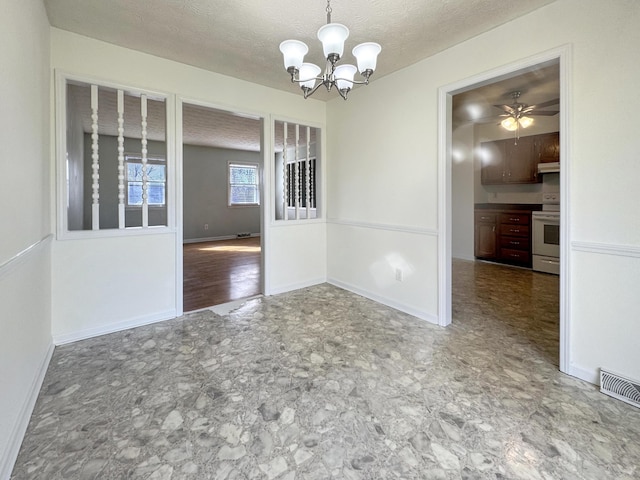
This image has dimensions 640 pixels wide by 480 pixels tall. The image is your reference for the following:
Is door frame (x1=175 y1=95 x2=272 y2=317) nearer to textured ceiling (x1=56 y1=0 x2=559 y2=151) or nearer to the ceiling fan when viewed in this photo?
textured ceiling (x1=56 y1=0 x2=559 y2=151)

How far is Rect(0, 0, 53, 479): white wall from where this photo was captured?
132 cm

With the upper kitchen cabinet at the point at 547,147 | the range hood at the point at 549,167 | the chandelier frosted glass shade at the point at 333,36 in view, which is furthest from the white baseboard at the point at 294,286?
the upper kitchen cabinet at the point at 547,147

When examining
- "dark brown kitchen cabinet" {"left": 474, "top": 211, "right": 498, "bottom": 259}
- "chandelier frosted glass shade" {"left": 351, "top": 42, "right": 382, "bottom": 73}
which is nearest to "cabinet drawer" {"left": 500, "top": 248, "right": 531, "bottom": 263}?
"dark brown kitchen cabinet" {"left": 474, "top": 211, "right": 498, "bottom": 259}

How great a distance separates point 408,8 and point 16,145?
2.46 metres

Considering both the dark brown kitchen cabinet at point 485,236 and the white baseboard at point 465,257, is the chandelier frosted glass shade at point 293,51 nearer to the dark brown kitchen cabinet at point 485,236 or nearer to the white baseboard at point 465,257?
the dark brown kitchen cabinet at point 485,236

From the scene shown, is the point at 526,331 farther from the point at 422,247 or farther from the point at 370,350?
the point at 370,350

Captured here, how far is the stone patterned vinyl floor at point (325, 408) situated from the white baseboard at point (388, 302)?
205mm

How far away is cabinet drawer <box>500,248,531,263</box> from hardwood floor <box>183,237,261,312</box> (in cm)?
424

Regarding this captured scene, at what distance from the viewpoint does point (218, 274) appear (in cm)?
500

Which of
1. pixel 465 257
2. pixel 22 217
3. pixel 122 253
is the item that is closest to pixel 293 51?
pixel 22 217

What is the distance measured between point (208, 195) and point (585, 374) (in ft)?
27.9

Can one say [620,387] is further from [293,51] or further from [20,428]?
[20,428]

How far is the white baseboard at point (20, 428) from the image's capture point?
4.27ft

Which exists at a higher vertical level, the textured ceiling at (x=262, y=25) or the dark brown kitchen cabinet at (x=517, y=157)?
the textured ceiling at (x=262, y=25)
